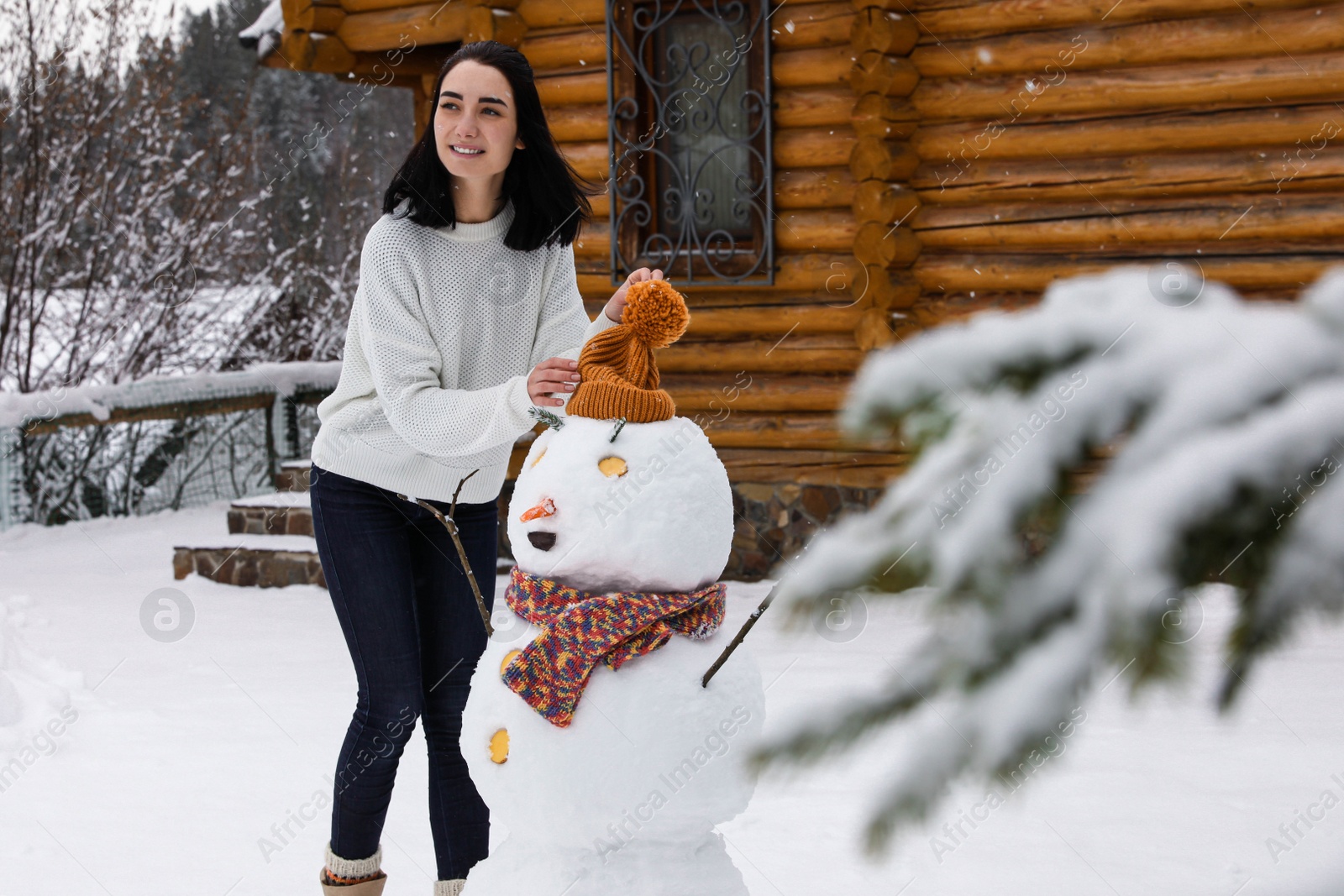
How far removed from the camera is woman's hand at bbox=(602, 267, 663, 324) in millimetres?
2560

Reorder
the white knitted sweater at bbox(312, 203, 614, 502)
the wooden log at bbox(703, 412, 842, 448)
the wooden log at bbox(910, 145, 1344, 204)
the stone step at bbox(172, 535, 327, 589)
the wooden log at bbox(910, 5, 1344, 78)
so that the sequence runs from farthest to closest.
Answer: the stone step at bbox(172, 535, 327, 589) < the wooden log at bbox(703, 412, 842, 448) < the wooden log at bbox(910, 145, 1344, 204) < the wooden log at bbox(910, 5, 1344, 78) < the white knitted sweater at bbox(312, 203, 614, 502)

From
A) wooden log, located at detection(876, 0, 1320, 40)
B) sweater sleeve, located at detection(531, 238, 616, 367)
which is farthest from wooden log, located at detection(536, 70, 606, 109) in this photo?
sweater sleeve, located at detection(531, 238, 616, 367)

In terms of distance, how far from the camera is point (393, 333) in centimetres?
275

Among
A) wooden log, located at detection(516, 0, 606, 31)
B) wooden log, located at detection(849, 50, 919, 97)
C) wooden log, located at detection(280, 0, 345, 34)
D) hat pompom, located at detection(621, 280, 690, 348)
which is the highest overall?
wooden log, located at detection(280, 0, 345, 34)

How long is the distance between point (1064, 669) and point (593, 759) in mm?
1773

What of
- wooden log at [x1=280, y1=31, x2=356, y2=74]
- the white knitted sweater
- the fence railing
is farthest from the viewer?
the fence railing

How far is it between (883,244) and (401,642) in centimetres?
423

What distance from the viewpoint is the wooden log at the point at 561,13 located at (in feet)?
23.5

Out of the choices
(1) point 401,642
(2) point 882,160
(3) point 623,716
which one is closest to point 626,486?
(3) point 623,716

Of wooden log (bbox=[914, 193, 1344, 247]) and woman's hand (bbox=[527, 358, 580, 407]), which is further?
wooden log (bbox=[914, 193, 1344, 247])

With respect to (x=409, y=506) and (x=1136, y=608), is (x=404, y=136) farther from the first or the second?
(x=1136, y=608)

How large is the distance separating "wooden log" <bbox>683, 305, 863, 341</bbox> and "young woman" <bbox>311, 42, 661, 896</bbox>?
3948 millimetres

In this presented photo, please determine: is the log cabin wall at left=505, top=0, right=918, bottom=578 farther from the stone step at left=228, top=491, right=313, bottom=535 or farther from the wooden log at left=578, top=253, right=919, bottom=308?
the stone step at left=228, top=491, right=313, bottom=535

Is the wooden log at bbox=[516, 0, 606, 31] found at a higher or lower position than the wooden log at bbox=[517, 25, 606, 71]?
higher
